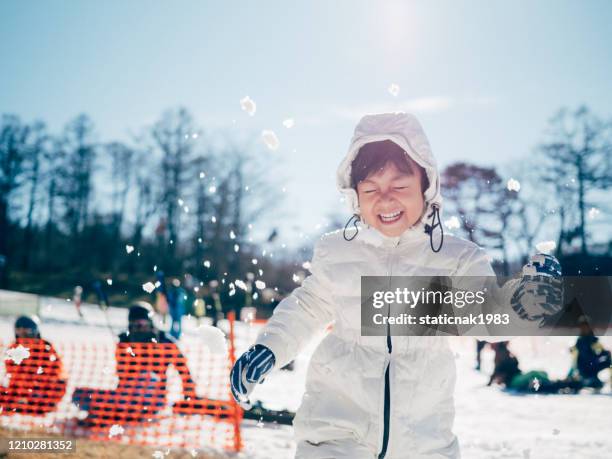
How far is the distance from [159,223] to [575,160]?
26.0 meters

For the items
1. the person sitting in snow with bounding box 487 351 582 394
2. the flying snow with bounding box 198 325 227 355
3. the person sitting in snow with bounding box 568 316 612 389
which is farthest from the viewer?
the person sitting in snow with bounding box 568 316 612 389

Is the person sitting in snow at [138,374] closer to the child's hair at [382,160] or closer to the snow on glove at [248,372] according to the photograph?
the snow on glove at [248,372]

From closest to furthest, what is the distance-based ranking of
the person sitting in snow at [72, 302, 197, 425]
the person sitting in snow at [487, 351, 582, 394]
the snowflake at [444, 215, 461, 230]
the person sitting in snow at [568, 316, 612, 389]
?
the snowflake at [444, 215, 461, 230], the person sitting in snow at [72, 302, 197, 425], the person sitting in snow at [487, 351, 582, 394], the person sitting in snow at [568, 316, 612, 389]

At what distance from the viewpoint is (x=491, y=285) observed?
2.33m

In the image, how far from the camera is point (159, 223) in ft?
115

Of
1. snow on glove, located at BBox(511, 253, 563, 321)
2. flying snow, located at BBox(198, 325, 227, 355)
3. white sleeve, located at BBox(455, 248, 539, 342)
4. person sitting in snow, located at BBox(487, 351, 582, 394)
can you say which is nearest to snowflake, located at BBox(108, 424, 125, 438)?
flying snow, located at BBox(198, 325, 227, 355)

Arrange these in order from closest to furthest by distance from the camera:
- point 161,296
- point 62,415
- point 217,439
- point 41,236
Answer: point 217,439, point 62,415, point 161,296, point 41,236

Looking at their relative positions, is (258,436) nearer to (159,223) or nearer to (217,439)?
(217,439)

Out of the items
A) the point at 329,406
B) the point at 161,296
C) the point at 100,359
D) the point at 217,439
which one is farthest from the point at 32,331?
the point at 161,296

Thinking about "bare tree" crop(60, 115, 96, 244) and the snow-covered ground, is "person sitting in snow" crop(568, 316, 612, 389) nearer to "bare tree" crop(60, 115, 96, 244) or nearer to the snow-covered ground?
the snow-covered ground

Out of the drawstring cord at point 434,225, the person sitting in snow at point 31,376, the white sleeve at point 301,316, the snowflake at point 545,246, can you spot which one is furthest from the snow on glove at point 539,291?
the person sitting in snow at point 31,376

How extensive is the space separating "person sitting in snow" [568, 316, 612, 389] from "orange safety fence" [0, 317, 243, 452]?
6113 mm

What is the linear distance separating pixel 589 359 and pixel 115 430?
765 cm

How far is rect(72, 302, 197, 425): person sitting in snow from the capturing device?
6.14 metres
